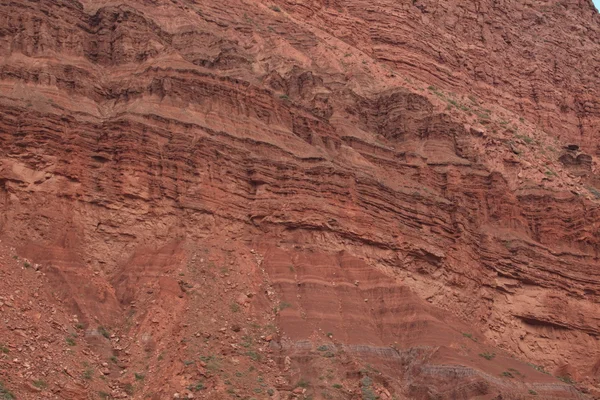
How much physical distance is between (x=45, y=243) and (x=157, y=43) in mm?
14346

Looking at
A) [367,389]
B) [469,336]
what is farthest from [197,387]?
[469,336]

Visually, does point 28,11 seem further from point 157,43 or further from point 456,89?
point 456,89

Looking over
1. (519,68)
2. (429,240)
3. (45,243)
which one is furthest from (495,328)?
(519,68)

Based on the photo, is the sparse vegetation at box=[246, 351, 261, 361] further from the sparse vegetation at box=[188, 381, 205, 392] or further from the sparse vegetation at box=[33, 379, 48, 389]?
the sparse vegetation at box=[33, 379, 48, 389]

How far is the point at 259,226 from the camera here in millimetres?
36031

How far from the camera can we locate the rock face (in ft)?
97.0

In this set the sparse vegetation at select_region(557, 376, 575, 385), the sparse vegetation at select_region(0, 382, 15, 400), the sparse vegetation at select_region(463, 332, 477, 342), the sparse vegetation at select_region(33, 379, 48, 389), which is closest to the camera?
the sparse vegetation at select_region(0, 382, 15, 400)

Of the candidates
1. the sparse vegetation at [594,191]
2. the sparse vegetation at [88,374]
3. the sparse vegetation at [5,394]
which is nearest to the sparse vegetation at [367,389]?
the sparse vegetation at [88,374]

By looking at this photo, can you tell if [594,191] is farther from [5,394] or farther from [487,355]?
[5,394]

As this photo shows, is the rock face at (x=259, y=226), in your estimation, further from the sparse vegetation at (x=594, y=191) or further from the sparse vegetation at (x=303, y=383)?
the sparse vegetation at (x=594, y=191)

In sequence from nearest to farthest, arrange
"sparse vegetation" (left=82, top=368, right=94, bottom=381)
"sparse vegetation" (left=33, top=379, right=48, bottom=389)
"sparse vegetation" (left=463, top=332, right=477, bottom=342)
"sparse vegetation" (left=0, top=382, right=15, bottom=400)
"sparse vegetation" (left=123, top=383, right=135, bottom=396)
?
"sparse vegetation" (left=0, top=382, right=15, bottom=400)
"sparse vegetation" (left=33, top=379, right=48, bottom=389)
"sparse vegetation" (left=82, top=368, right=94, bottom=381)
"sparse vegetation" (left=123, top=383, right=135, bottom=396)
"sparse vegetation" (left=463, top=332, right=477, bottom=342)

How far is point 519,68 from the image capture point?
71562 mm

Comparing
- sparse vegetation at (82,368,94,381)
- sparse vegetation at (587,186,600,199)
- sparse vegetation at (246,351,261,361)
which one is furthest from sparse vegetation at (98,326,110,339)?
sparse vegetation at (587,186,600,199)

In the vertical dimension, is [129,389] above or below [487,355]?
below
